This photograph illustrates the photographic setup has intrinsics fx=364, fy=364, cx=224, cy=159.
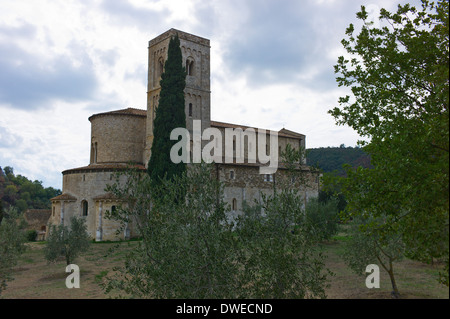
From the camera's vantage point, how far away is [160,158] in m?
27.4

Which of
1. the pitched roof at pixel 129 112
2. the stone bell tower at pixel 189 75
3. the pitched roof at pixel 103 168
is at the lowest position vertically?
the pitched roof at pixel 103 168

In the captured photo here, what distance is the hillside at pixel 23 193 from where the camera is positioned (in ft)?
247

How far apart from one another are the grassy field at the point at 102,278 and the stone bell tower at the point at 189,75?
46.2ft

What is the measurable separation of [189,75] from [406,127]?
28920 millimetres

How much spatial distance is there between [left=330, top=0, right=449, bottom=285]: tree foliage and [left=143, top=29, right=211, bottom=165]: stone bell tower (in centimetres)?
2419

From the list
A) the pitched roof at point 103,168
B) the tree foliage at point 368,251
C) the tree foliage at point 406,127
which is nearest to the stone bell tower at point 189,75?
the pitched roof at point 103,168

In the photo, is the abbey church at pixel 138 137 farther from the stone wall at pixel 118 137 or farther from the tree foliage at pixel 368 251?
the tree foliage at pixel 368 251

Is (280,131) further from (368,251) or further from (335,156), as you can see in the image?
(335,156)

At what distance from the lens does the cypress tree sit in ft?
90.0

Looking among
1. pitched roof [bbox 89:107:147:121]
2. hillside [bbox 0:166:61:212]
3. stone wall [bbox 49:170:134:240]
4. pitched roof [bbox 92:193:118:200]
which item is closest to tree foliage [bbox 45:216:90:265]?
pitched roof [bbox 92:193:118:200]

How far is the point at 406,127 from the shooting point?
7.24 meters

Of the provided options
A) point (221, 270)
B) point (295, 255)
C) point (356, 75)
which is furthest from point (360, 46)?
point (221, 270)

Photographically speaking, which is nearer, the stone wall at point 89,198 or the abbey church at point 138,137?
the stone wall at point 89,198

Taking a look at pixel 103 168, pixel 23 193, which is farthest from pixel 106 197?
pixel 23 193
